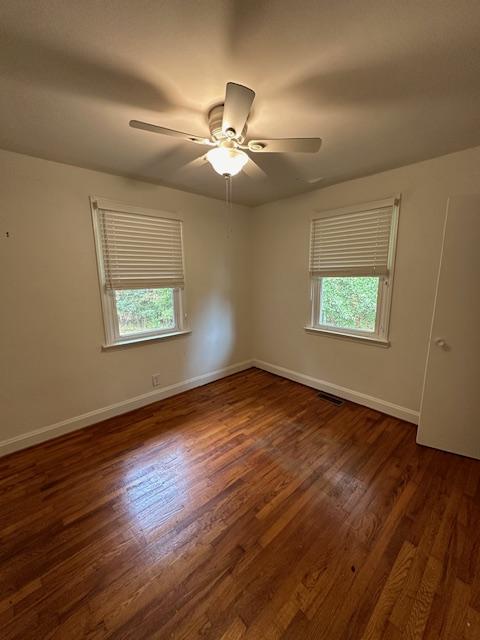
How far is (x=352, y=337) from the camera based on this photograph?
2824 mm

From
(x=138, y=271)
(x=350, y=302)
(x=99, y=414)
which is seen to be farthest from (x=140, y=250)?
(x=350, y=302)

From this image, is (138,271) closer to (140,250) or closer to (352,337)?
(140,250)

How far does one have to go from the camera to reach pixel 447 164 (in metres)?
2.09

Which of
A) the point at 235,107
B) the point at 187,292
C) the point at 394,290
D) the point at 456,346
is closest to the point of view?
the point at 235,107

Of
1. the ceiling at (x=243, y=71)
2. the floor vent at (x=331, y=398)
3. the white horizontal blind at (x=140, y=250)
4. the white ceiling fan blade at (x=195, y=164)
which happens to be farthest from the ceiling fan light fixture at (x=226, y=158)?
the floor vent at (x=331, y=398)

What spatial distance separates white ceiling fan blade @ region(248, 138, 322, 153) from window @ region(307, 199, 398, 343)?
1.40 metres

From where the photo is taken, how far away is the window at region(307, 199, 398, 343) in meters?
2.50

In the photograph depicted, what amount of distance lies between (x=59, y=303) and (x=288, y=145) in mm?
2215

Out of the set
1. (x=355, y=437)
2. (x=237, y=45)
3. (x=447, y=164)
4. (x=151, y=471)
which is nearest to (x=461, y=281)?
(x=447, y=164)

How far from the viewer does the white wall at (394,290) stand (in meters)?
2.21

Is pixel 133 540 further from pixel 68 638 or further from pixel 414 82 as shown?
pixel 414 82

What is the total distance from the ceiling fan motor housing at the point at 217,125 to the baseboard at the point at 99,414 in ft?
8.36

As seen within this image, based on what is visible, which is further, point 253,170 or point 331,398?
point 331,398

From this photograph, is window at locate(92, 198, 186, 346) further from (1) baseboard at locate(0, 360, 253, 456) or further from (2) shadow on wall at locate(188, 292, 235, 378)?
(1) baseboard at locate(0, 360, 253, 456)
